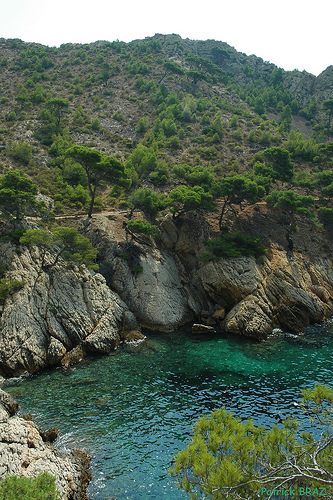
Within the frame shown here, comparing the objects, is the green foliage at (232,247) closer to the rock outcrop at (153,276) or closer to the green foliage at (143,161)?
the rock outcrop at (153,276)

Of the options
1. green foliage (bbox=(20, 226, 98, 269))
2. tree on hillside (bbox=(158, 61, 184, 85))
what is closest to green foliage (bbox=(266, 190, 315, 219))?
green foliage (bbox=(20, 226, 98, 269))

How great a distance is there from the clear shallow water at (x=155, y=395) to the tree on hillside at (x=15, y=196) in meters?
17.8

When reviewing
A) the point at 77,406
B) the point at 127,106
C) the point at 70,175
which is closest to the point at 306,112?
the point at 127,106

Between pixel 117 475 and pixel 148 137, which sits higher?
pixel 148 137

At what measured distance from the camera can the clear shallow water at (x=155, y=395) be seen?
1588cm

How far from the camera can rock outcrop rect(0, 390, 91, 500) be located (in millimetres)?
13039

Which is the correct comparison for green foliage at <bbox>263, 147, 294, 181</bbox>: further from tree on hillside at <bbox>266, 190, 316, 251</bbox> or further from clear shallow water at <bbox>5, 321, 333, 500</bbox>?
clear shallow water at <bbox>5, 321, 333, 500</bbox>

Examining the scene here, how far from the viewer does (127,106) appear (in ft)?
314

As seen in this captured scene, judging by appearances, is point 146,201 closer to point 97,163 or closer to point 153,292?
point 97,163

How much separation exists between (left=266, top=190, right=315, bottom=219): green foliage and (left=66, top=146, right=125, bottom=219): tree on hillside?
24.5 meters

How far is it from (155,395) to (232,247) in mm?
25693

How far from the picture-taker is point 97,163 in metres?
43.6

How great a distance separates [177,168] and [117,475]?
44273 mm

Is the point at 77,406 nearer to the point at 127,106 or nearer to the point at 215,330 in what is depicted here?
the point at 215,330
